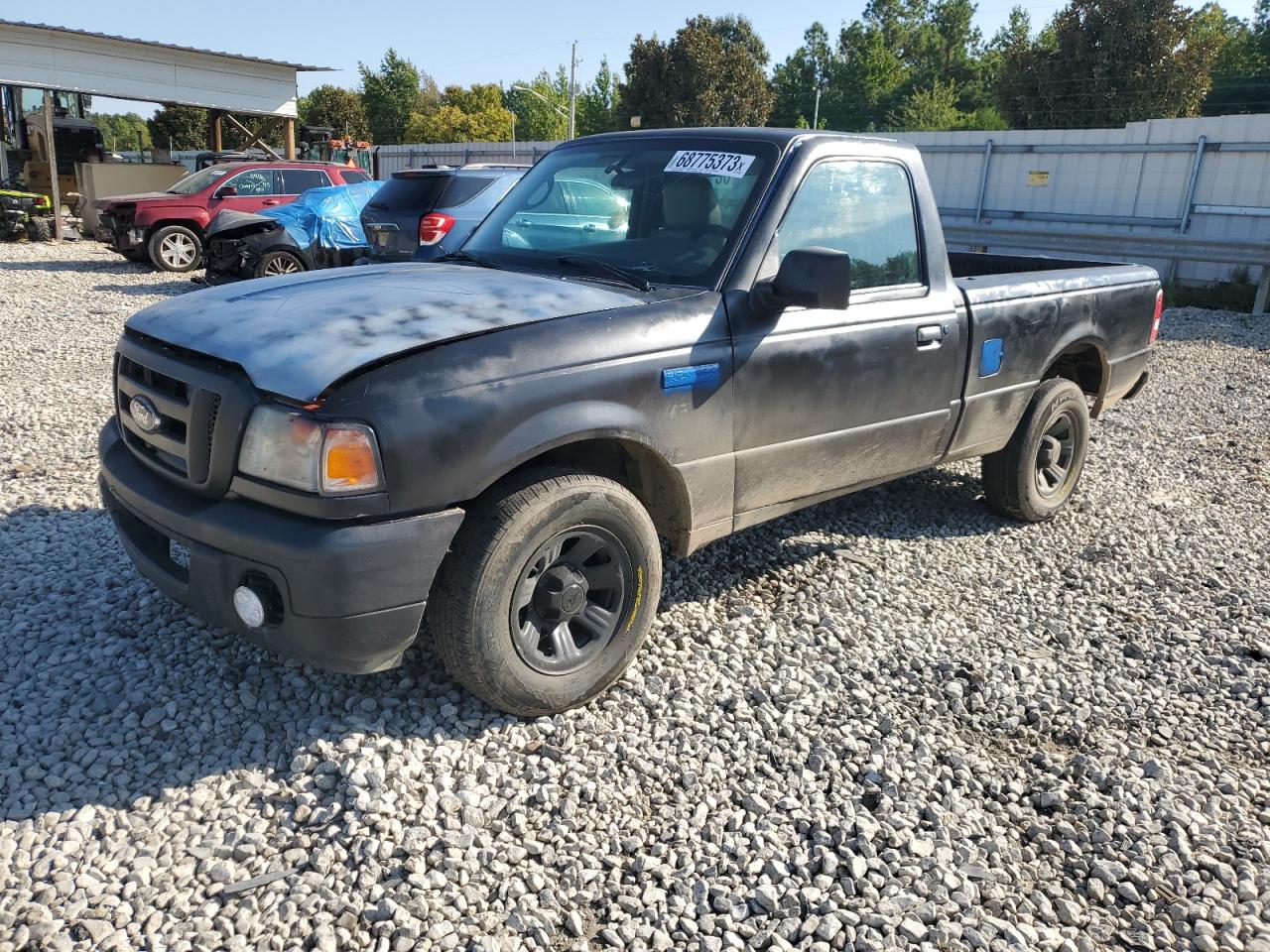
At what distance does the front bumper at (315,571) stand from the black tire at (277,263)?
10295 millimetres

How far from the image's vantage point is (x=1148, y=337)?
230 inches

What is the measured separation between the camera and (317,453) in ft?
8.63

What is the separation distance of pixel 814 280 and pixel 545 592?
1422mm

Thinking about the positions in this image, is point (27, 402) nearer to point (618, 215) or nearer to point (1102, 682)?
point (618, 215)

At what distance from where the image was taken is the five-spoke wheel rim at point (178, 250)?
15.1 metres

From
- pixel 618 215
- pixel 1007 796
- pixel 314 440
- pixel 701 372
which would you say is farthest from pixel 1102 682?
pixel 314 440

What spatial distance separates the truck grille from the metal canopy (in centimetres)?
2227

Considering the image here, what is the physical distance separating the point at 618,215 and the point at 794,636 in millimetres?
1906

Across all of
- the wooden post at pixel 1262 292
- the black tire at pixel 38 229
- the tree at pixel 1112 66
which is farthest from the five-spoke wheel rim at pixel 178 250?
the tree at pixel 1112 66

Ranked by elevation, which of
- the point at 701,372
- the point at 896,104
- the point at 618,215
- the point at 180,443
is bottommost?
the point at 180,443

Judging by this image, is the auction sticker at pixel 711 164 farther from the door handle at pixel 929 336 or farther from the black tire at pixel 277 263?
the black tire at pixel 277 263

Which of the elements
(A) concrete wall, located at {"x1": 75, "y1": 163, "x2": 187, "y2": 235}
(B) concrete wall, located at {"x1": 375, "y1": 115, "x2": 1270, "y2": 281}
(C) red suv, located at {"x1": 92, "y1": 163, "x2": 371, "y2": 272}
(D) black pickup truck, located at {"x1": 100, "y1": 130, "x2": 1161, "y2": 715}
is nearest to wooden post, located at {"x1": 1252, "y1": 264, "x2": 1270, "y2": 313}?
(B) concrete wall, located at {"x1": 375, "y1": 115, "x2": 1270, "y2": 281}

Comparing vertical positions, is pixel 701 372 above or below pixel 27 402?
above

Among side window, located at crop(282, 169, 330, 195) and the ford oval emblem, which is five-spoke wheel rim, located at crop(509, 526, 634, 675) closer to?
the ford oval emblem
